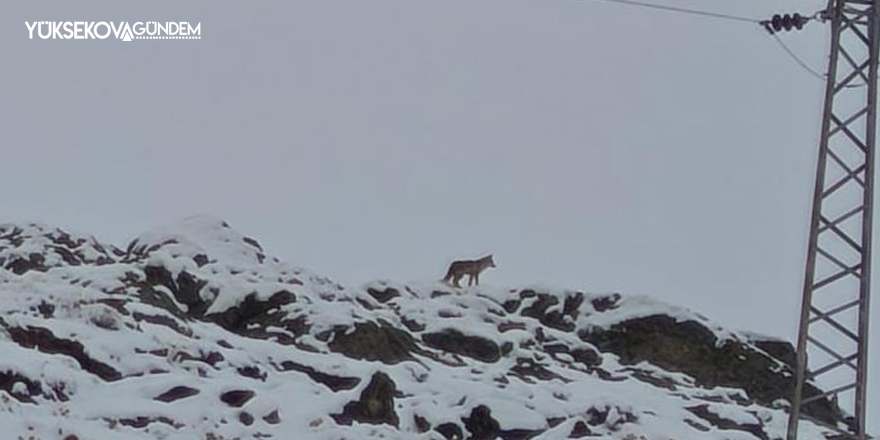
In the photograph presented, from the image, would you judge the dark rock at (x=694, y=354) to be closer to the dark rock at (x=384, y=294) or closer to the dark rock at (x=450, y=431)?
the dark rock at (x=384, y=294)

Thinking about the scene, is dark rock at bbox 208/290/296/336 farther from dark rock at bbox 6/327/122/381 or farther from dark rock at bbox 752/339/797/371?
dark rock at bbox 752/339/797/371

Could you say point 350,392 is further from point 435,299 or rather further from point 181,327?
point 435,299

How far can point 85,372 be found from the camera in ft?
57.5

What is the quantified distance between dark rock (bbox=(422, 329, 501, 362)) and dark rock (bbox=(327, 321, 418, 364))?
1.03 metres

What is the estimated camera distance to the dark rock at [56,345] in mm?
17938

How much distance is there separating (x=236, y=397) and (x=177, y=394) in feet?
2.62

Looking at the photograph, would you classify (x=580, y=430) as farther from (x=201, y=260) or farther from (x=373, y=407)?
(x=201, y=260)

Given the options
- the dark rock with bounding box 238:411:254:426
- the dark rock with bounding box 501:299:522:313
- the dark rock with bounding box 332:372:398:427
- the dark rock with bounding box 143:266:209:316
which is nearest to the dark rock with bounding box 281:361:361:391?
the dark rock with bounding box 332:372:398:427

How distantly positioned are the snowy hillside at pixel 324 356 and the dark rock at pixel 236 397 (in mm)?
48

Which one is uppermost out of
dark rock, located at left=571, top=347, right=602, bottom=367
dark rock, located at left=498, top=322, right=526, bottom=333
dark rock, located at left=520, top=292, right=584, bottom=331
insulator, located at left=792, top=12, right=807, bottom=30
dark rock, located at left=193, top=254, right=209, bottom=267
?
insulator, located at left=792, top=12, right=807, bottom=30

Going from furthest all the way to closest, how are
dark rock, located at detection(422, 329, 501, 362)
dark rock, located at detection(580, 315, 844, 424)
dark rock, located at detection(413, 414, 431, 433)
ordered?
1. dark rock, located at detection(580, 315, 844, 424)
2. dark rock, located at detection(422, 329, 501, 362)
3. dark rock, located at detection(413, 414, 431, 433)

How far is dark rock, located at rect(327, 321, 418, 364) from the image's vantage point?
21688 mm

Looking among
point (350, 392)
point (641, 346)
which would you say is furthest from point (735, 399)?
point (350, 392)

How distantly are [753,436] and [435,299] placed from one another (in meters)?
8.39
